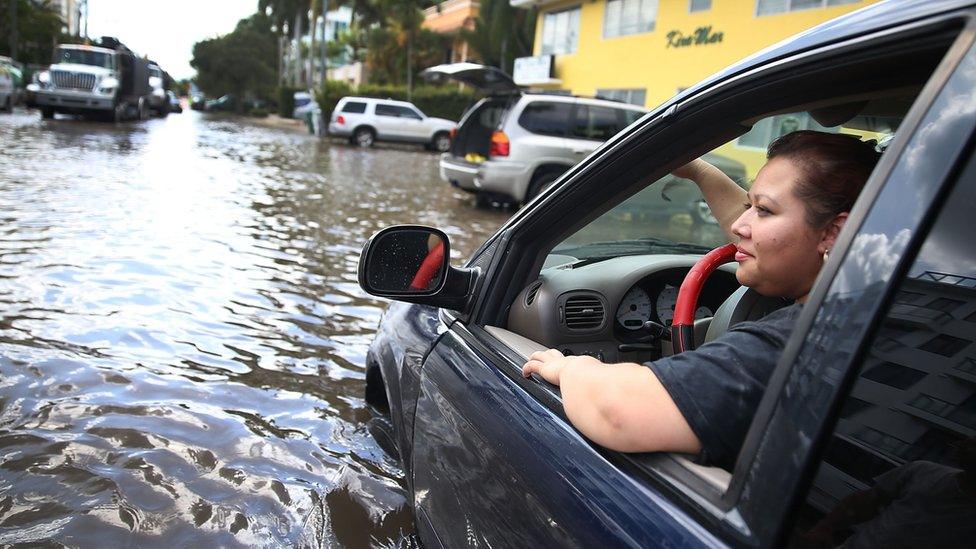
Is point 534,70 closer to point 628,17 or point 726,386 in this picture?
point 628,17

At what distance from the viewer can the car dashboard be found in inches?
81.0

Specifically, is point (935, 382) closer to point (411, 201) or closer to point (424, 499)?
point (424, 499)

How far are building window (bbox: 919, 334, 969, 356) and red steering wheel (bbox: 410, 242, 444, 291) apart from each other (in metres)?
1.25

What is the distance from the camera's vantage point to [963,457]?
1.09 metres

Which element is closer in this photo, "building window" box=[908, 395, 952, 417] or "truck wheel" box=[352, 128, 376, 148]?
"building window" box=[908, 395, 952, 417]

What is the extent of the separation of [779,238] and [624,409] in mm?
419

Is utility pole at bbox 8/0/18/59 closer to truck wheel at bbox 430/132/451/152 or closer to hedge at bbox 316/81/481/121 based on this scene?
hedge at bbox 316/81/481/121

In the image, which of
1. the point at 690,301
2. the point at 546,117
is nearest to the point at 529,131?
the point at 546,117

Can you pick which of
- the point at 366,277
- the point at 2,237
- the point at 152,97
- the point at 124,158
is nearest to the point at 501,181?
the point at 2,237

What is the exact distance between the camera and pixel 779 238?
53.9 inches

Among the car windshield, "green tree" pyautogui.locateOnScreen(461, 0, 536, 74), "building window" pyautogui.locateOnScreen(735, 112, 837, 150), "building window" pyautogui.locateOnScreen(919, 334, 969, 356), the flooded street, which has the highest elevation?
"green tree" pyautogui.locateOnScreen(461, 0, 536, 74)

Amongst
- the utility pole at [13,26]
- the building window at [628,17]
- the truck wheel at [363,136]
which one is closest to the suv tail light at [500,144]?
the building window at [628,17]

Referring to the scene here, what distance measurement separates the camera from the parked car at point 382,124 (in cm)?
2567

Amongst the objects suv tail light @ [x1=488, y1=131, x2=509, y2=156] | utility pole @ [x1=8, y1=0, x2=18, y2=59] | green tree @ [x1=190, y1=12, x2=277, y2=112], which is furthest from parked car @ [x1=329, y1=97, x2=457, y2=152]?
green tree @ [x1=190, y1=12, x2=277, y2=112]
